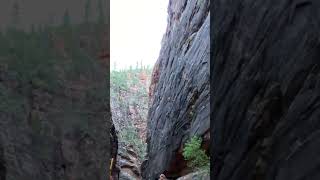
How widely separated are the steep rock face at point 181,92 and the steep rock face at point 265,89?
3111 millimetres

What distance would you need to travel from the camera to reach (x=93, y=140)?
18.0 feet

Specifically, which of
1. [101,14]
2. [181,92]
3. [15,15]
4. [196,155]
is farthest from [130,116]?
[15,15]

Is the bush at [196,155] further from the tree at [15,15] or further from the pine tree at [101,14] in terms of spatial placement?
the tree at [15,15]

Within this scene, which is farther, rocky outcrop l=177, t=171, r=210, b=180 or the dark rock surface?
rocky outcrop l=177, t=171, r=210, b=180

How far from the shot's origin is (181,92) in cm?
963

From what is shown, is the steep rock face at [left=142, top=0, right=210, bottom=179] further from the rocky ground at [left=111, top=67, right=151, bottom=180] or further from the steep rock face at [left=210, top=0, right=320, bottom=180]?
the rocky ground at [left=111, top=67, right=151, bottom=180]

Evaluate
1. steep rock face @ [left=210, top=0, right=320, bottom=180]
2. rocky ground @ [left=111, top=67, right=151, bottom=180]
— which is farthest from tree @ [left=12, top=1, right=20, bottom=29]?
rocky ground @ [left=111, top=67, right=151, bottom=180]

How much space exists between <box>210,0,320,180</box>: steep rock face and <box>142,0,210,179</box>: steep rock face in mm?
3111

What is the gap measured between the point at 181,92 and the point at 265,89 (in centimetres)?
546

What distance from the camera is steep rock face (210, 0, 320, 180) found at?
3660 millimetres

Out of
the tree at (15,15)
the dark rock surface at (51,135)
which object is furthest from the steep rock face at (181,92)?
the tree at (15,15)

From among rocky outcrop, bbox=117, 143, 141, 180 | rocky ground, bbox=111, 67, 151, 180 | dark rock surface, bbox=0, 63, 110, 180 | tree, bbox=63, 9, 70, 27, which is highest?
tree, bbox=63, 9, 70, 27

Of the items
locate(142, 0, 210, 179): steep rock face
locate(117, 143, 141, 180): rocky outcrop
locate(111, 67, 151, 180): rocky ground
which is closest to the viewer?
locate(142, 0, 210, 179): steep rock face

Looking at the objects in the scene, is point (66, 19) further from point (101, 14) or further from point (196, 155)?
point (196, 155)
